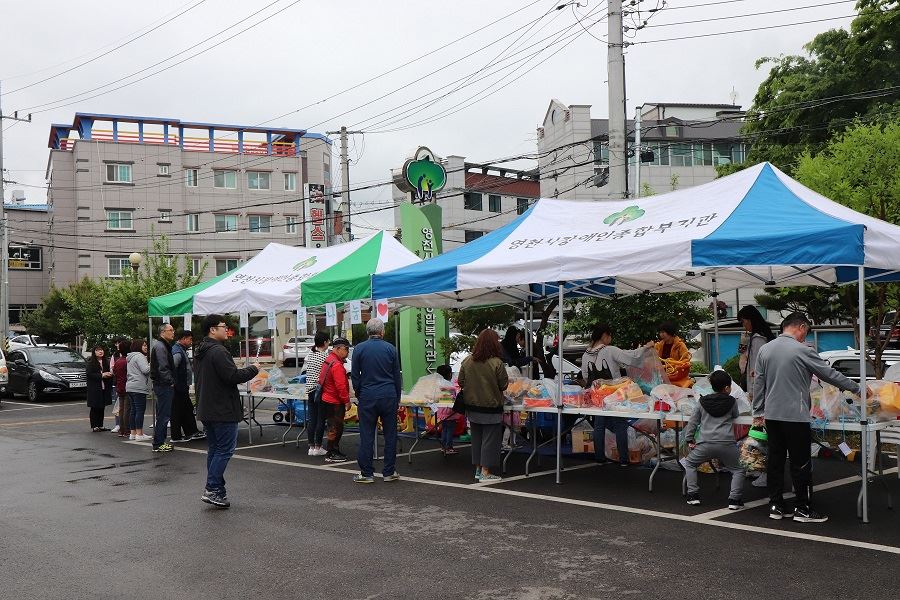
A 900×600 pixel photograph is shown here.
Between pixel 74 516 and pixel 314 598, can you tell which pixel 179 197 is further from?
pixel 314 598

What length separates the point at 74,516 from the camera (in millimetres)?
8266

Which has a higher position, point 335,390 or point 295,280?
point 295,280

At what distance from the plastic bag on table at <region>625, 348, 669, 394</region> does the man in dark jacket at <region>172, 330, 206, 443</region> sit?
23.4 feet

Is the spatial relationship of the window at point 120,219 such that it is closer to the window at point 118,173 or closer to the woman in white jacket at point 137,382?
the window at point 118,173

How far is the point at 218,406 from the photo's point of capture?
8.34 metres

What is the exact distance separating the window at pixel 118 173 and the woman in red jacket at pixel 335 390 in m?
47.0

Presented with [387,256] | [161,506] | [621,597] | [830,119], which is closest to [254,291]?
[387,256]

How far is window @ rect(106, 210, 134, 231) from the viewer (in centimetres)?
5306

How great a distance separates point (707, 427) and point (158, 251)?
27.5m

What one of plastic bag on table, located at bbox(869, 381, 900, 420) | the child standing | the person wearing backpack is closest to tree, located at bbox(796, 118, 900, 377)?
the person wearing backpack

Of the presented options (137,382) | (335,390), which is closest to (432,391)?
(335,390)

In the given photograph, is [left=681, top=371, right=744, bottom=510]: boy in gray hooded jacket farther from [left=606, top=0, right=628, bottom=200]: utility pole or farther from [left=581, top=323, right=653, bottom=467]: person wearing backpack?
[left=606, top=0, right=628, bottom=200]: utility pole

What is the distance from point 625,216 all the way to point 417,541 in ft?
16.2

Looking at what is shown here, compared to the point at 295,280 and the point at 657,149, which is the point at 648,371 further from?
the point at 657,149
